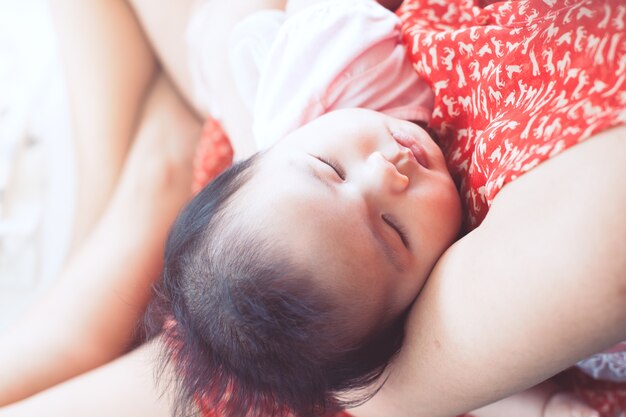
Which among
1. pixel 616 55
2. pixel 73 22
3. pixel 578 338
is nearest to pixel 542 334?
pixel 578 338

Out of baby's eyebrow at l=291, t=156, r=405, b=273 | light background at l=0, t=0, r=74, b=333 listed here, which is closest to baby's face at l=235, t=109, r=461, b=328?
baby's eyebrow at l=291, t=156, r=405, b=273

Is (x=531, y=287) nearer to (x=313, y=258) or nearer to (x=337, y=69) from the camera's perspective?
(x=313, y=258)

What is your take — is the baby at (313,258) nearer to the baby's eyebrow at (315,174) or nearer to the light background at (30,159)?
the baby's eyebrow at (315,174)

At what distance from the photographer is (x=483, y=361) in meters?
0.57

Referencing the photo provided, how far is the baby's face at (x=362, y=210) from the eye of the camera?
27.3 inches

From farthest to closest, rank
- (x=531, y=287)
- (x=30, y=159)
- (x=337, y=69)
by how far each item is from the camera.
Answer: (x=30, y=159), (x=337, y=69), (x=531, y=287)

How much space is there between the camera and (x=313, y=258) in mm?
688

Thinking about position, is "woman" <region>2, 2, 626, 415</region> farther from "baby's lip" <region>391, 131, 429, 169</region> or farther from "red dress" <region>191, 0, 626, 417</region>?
"baby's lip" <region>391, 131, 429, 169</region>

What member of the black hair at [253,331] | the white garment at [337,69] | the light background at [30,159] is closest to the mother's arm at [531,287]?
the black hair at [253,331]

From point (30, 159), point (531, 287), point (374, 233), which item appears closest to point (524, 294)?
point (531, 287)

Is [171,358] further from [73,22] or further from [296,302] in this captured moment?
[73,22]

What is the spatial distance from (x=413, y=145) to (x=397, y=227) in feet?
0.38

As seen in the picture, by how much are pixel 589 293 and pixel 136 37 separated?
1.13 metres

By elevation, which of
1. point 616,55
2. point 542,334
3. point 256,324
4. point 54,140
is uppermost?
point 616,55
